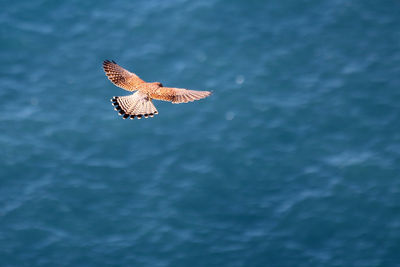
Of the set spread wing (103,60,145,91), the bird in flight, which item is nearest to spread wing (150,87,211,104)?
the bird in flight

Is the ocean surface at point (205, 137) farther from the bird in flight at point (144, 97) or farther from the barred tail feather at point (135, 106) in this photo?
the barred tail feather at point (135, 106)

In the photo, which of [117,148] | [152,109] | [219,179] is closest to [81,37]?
[117,148]

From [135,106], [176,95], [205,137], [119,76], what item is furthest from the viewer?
[205,137]

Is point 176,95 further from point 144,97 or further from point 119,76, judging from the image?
point 119,76

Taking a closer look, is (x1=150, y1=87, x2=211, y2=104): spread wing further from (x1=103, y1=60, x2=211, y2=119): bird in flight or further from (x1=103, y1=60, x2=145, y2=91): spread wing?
(x1=103, y1=60, x2=145, y2=91): spread wing

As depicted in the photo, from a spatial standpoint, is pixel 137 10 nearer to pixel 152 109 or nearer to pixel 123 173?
pixel 123 173

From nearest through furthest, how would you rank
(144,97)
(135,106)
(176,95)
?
(135,106) < (176,95) < (144,97)

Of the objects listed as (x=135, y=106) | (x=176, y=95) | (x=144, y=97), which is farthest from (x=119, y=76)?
(x=176, y=95)
